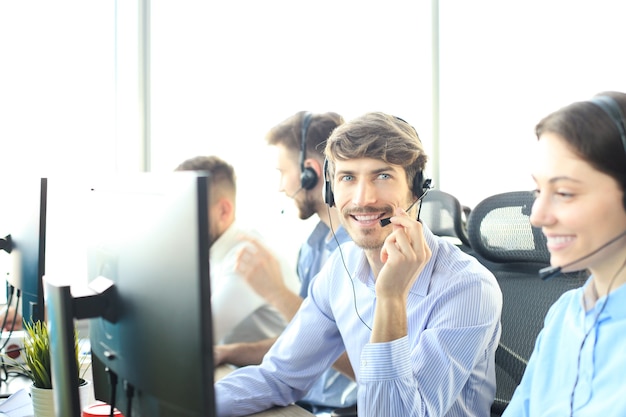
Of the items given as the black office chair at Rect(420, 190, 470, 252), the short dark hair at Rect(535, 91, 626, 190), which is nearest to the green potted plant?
the short dark hair at Rect(535, 91, 626, 190)

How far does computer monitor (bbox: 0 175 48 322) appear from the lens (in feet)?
4.52

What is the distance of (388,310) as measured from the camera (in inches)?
46.3

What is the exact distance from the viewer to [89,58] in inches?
104

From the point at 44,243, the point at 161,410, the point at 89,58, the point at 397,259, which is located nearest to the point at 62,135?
the point at 89,58

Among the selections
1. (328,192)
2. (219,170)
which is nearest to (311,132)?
(219,170)

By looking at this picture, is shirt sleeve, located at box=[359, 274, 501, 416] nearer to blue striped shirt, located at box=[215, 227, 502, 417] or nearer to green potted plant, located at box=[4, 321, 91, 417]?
blue striped shirt, located at box=[215, 227, 502, 417]

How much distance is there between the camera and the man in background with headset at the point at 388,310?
3.80 feet

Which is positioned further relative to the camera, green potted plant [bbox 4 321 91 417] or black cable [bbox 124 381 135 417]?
green potted plant [bbox 4 321 91 417]

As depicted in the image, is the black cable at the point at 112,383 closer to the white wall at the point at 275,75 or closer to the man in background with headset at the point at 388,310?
the man in background with headset at the point at 388,310

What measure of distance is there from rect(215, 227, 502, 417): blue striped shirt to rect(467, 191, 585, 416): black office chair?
0.12 m

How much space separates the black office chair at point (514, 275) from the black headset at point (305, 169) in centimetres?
62

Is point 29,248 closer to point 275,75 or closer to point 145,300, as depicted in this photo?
point 145,300

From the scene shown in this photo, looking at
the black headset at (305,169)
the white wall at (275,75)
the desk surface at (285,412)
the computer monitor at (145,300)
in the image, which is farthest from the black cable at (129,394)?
the white wall at (275,75)

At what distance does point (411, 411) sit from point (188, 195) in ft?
2.10
